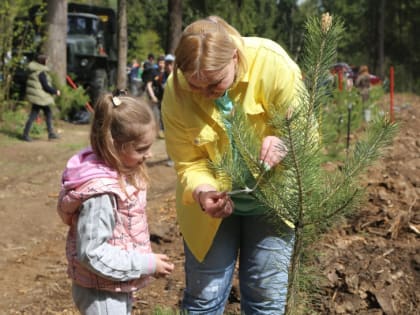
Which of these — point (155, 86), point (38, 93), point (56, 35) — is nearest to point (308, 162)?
point (155, 86)

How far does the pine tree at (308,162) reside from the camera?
1311 mm

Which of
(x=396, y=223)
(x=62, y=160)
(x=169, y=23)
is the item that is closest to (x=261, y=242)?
(x=396, y=223)

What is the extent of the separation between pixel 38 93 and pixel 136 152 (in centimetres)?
740

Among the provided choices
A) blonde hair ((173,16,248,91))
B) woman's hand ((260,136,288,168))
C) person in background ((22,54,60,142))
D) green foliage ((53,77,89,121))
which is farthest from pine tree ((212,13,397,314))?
green foliage ((53,77,89,121))

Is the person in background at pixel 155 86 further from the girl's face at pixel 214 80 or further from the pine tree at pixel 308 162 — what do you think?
→ the pine tree at pixel 308 162

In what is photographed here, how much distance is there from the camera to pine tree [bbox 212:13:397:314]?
4.30 ft

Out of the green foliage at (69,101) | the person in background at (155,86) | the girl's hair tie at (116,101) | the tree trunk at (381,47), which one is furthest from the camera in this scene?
the tree trunk at (381,47)

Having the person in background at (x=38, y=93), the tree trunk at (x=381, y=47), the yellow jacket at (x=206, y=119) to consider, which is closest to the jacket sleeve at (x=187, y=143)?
the yellow jacket at (x=206, y=119)

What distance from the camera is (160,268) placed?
190 cm

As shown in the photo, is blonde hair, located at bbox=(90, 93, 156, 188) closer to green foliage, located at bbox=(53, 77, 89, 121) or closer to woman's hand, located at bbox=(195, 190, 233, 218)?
woman's hand, located at bbox=(195, 190, 233, 218)

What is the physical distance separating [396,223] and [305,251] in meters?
2.68

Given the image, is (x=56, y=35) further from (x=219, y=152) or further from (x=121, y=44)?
(x=219, y=152)

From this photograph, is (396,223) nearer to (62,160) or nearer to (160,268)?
(160,268)

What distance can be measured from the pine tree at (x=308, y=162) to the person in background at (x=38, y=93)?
25.3ft
